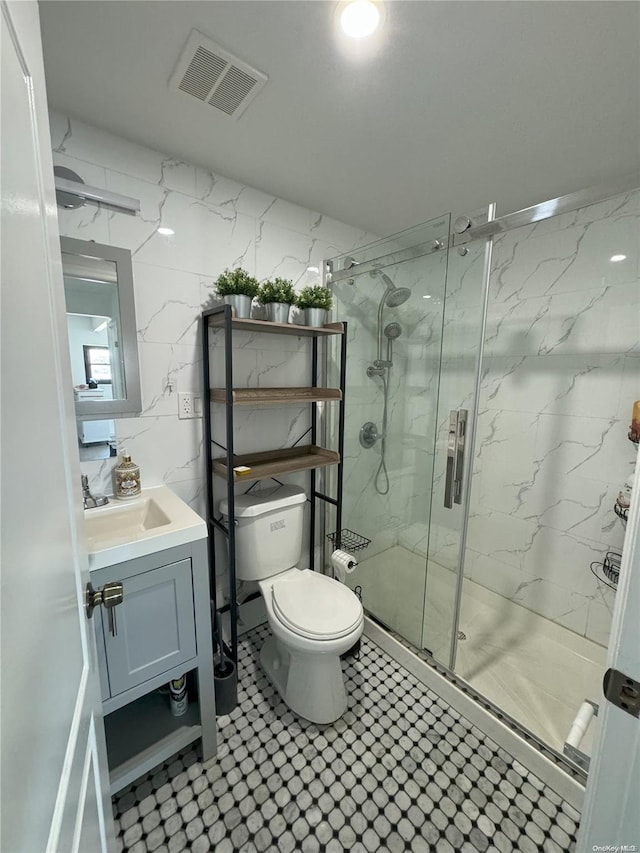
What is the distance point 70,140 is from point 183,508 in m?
1.41

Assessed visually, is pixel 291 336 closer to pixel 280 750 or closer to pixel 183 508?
pixel 183 508

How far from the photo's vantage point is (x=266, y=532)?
1.62 m

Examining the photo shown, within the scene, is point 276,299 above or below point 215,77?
below

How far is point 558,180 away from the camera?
153cm

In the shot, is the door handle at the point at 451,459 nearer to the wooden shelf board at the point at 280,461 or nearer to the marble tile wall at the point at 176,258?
Answer: the wooden shelf board at the point at 280,461

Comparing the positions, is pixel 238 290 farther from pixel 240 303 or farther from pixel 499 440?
pixel 499 440

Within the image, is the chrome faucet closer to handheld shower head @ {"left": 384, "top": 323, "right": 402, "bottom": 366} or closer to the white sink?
the white sink

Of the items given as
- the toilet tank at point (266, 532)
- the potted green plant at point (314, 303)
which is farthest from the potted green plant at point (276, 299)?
the toilet tank at point (266, 532)

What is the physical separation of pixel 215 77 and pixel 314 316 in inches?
34.3

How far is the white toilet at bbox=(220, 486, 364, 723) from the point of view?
4.41ft

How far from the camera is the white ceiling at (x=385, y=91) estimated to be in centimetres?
88

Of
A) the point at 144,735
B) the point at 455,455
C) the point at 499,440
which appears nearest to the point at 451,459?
the point at 455,455

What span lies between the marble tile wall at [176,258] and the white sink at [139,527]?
145 millimetres

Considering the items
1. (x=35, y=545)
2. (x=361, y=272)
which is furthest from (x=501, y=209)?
(x=35, y=545)
